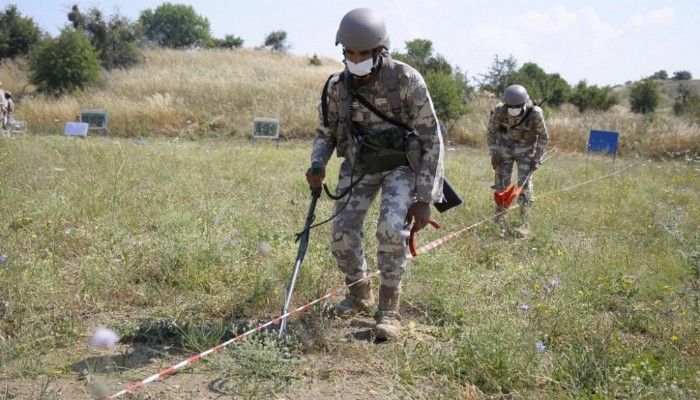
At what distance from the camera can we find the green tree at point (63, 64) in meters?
23.9

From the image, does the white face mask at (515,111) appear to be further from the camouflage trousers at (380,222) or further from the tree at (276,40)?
the tree at (276,40)

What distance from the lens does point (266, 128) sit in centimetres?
1925

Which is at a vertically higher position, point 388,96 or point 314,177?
point 388,96

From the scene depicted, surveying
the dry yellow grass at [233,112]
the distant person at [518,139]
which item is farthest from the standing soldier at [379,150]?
the dry yellow grass at [233,112]

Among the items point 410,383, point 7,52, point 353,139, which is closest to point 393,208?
point 353,139

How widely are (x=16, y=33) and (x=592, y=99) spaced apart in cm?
3098

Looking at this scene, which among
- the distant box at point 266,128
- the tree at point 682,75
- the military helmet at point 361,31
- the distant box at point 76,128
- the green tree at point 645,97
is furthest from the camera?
the tree at point 682,75

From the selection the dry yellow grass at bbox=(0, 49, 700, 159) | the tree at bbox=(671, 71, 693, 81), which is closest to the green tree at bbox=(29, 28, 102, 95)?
the dry yellow grass at bbox=(0, 49, 700, 159)

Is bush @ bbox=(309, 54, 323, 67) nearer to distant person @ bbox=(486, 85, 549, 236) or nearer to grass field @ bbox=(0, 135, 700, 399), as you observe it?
distant person @ bbox=(486, 85, 549, 236)

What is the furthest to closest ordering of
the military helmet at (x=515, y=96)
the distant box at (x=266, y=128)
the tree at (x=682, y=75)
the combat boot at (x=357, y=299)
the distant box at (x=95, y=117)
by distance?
the tree at (x=682, y=75) < the distant box at (x=266, y=128) < the distant box at (x=95, y=117) < the military helmet at (x=515, y=96) < the combat boot at (x=357, y=299)

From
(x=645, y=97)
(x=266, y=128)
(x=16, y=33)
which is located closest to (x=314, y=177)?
(x=266, y=128)

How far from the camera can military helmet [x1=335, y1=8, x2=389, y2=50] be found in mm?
3234

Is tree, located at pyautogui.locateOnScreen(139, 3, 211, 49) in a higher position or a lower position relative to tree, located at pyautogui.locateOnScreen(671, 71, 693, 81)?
higher

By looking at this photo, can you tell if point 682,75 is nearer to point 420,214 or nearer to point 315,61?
point 315,61
